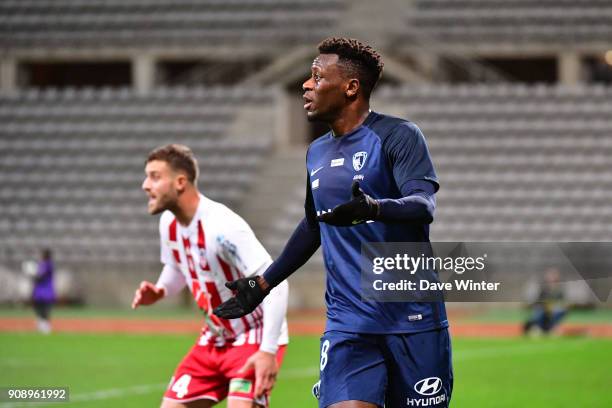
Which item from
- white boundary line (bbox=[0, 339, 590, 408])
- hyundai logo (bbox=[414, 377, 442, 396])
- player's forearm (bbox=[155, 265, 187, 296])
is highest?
player's forearm (bbox=[155, 265, 187, 296])

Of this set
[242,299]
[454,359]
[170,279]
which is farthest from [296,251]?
[454,359]

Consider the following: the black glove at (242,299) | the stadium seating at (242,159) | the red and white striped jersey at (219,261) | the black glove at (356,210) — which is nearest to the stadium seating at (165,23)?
the stadium seating at (242,159)

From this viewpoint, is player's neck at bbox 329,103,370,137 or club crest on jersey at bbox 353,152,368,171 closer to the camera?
club crest on jersey at bbox 353,152,368,171

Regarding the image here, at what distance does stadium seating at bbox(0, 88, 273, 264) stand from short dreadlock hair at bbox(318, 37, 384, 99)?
926 inches

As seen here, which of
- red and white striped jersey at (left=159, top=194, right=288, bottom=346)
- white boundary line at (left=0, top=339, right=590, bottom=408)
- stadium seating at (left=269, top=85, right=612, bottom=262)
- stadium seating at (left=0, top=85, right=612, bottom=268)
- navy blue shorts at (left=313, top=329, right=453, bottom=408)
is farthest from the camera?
stadium seating at (left=0, top=85, right=612, bottom=268)

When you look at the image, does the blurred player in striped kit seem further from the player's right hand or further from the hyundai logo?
the hyundai logo

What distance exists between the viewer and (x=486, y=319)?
2417cm

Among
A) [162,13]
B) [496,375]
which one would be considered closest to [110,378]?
[496,375]

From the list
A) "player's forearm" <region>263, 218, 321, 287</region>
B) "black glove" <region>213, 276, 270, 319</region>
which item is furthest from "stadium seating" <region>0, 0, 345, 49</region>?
"black glove" <region>213, 276, 270, 319</region>

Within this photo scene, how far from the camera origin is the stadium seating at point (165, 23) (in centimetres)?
3313

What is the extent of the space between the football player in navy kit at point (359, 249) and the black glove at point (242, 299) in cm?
38

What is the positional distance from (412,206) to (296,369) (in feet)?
36.6

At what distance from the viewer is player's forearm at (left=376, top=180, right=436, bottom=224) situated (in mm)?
4777

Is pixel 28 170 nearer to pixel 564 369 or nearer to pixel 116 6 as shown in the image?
pixel 116 6
